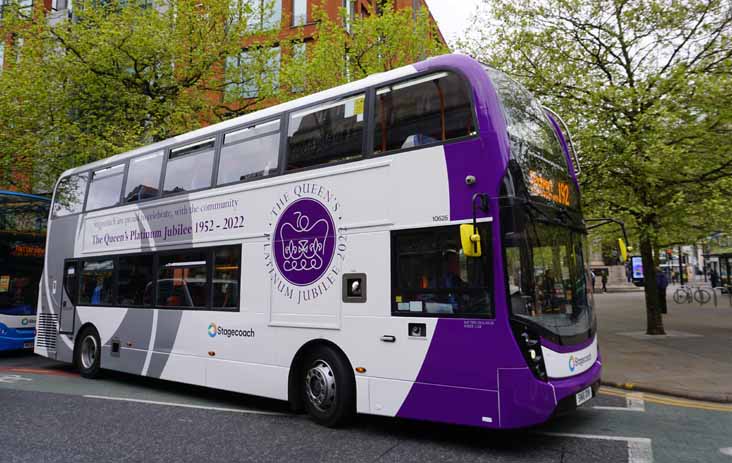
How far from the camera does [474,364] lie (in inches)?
197

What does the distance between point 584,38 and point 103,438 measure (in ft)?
42.9

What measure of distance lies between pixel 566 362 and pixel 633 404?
112 inches

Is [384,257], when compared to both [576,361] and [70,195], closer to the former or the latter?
[576,361]

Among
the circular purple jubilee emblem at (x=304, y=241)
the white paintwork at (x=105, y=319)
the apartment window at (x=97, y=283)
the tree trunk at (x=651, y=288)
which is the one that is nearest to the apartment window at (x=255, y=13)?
the apartment window at (x=97, y=283)

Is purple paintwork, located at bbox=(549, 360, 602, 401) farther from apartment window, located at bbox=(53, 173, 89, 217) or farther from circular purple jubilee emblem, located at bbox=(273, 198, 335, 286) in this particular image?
apartment window, located at bbox=(53, 173, 89, 217)

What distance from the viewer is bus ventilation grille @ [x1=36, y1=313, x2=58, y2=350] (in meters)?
10.9

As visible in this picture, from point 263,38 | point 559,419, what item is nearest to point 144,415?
point 559,419

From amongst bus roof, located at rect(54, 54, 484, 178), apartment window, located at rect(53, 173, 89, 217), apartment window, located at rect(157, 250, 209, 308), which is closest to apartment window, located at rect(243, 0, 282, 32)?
apartment window, located at rect(53, 173, 89, 217)

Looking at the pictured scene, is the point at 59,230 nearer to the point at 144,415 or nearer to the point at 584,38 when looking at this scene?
the point at 144,415

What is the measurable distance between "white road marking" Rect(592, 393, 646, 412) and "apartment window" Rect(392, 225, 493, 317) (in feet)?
10.5

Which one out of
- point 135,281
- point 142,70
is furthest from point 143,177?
point 142,70

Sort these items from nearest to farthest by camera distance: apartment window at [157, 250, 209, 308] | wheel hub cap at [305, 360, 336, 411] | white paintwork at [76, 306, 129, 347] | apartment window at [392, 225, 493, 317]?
apartment window at [392, 225, 493, 317]
wheel hub cap at [305, 360, 336, 411]
apartment window at [157, 250, 209, 308]
white paintwork at [76, 306, 129, 347]

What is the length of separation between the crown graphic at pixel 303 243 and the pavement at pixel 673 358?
18.1 feet

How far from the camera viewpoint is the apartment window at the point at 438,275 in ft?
16.7
